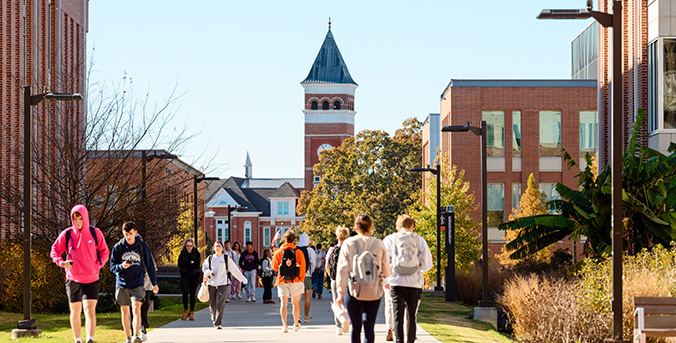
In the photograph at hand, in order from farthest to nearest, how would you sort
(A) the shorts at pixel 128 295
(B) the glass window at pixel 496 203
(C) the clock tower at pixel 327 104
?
(C) the clock tower at pixel 327 104
(B) the glass window at pixel 496 203
(A) the shorts at pixel 128 295

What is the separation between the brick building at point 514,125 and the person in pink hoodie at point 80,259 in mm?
45005

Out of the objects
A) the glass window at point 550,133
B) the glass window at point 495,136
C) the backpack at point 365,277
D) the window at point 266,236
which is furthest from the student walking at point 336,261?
the window at point 266,236

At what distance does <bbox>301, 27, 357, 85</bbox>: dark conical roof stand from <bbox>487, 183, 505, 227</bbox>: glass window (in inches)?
2683

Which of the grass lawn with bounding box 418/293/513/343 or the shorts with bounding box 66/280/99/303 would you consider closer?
the shorts with bounding box 66/280/99/303

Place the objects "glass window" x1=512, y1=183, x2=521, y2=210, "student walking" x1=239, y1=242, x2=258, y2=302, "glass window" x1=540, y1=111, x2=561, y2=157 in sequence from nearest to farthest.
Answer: "student walking" x1=239, y1=242, x2=258, y2=302 < "glass window" x1=512, y1=183, x2=521, y2=210 < "glass window" x1=540, y1=111, x2=561, y2=157

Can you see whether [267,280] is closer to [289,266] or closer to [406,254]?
[289,266]

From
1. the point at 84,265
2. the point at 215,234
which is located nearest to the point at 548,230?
the point at 84,265

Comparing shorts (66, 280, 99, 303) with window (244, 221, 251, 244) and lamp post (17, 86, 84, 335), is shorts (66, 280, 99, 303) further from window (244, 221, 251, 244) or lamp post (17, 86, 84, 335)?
window (244, 221, 251, 244)

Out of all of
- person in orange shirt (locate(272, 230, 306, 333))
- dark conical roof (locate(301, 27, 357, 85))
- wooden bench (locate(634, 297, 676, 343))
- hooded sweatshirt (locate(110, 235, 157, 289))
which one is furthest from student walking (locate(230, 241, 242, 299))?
dark conical roof (locate(301, 27, 357, 85))

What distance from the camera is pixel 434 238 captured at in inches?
1645

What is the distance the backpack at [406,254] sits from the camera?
40.4ft

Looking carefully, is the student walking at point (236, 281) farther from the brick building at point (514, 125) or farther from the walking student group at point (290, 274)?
the brick building at point (514, 125)

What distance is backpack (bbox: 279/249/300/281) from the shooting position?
15.8m

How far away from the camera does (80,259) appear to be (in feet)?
42.5
